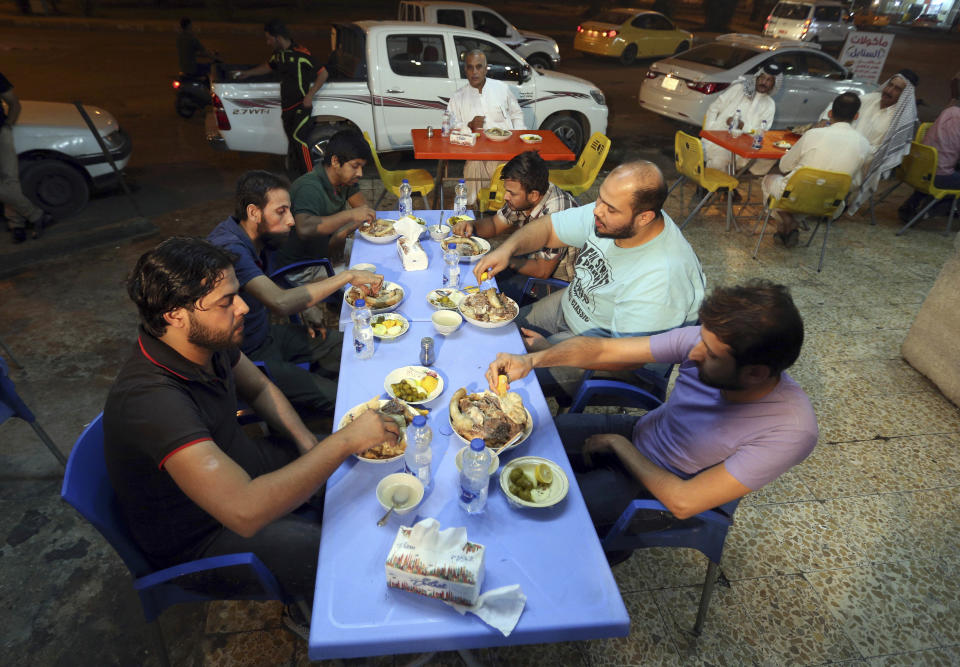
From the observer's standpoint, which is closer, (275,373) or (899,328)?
(275,373)

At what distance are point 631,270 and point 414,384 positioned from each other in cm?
137

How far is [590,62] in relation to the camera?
1655 centimetres

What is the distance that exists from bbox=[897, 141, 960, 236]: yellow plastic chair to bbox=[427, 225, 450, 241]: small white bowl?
19.7ft

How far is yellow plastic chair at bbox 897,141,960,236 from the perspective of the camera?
6076 mm

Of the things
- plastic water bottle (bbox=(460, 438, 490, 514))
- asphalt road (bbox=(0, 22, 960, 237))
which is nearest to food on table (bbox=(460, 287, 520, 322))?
plastic water bottle (bbox=(460, 438, 490, 514))

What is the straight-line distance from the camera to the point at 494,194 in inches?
226

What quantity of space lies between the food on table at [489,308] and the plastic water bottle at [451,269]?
33cm

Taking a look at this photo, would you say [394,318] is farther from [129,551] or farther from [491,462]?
A: [129,551]

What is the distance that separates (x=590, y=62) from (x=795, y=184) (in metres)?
13.3

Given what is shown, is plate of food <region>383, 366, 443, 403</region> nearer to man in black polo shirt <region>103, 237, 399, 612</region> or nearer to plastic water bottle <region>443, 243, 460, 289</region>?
man in black polo shirt <region>103, 237, 399, 612</region>

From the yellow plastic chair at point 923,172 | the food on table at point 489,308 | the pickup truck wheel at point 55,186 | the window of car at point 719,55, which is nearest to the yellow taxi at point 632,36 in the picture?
the window of car at point 719,55

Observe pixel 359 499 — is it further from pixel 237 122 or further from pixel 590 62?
pixel 590 62

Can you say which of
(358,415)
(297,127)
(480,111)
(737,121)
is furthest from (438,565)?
(737,121)

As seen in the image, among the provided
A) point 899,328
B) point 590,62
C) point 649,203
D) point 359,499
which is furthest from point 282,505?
point 590,62
